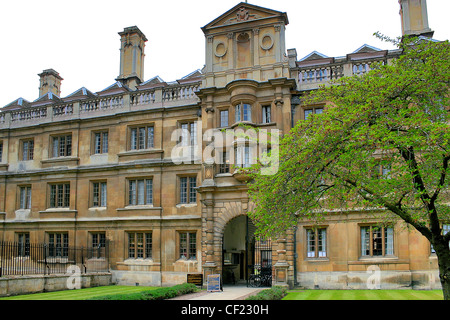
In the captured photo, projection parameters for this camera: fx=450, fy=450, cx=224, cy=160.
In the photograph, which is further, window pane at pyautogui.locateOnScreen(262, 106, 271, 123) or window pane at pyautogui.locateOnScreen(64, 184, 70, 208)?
window pane at pyautogui.locateOnScreen(64, 184, 70, 208)

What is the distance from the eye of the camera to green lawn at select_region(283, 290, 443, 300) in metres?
18.2

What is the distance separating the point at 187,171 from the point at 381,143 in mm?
16034

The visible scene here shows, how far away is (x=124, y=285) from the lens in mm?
26469

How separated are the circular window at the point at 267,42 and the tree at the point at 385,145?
39.2 ft

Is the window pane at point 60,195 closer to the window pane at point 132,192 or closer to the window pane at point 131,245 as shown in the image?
the window pane at point 132,192

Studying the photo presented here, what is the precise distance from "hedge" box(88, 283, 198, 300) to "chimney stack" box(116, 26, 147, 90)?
16.4 meters

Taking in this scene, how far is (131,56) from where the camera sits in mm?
32750

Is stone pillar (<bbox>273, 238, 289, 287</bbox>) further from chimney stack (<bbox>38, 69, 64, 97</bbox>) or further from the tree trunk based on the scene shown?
chimney stack (<bbox>38, 69, 64, 97</bbox>)

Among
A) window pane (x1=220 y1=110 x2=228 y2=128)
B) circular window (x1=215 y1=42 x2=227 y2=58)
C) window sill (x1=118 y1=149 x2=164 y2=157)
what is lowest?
window sill (x1=118 y1=149 x2=164 y2=157)

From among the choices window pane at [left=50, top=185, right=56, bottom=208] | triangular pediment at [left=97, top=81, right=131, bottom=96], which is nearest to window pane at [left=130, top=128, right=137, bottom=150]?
triangular pediment at [left=97, top=81, right=131, bottom=96]

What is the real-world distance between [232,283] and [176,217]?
16.8 feet

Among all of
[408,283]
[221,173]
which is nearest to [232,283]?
[221,173]

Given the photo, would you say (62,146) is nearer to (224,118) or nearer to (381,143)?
(224,118)

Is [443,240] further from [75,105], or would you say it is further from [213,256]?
[75,105]
